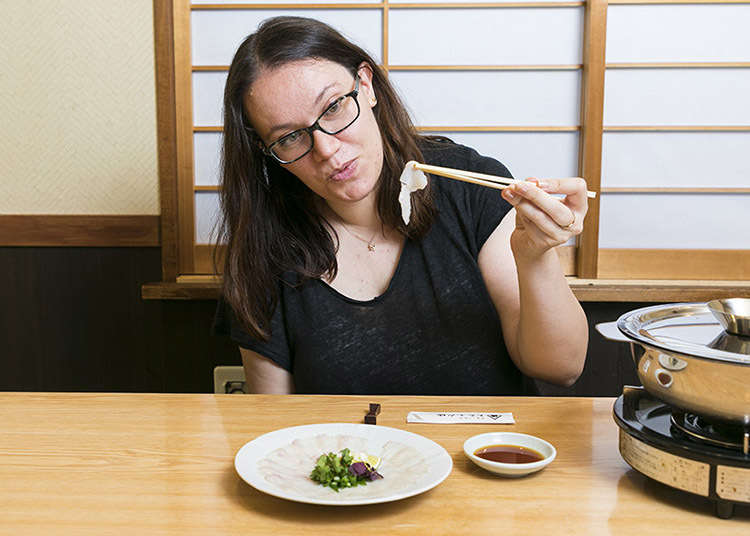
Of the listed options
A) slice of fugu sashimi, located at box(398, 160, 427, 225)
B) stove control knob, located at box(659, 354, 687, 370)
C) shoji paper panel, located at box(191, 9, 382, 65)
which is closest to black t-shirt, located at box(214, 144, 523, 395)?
slice of fugu sashimi, located at box(398, 160, 427, 225)

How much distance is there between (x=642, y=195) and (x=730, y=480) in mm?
1770

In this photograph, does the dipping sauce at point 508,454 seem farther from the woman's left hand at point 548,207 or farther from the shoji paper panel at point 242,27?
the shoji paper panel at point 242,27

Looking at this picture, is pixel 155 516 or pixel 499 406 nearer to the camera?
pixel 155 516

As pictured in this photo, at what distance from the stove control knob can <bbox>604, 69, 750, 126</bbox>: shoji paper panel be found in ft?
5.59

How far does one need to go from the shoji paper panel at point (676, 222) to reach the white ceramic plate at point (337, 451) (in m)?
1.65

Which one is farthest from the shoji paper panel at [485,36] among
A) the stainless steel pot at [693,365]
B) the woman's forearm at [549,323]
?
the stainless steel pot at [693,365]

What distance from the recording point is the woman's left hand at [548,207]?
3.68 feet

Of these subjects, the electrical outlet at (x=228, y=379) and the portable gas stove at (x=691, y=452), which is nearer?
the portable gas stove at (x=691, y=452)

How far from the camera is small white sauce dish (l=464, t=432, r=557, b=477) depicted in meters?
0.96

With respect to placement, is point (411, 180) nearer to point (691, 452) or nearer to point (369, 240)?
point (369, 240)

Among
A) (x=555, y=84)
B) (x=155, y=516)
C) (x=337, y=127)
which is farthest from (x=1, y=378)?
(x=555, y=84)

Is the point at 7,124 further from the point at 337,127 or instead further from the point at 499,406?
the point at 499,406

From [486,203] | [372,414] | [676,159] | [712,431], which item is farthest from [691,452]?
[676,159]

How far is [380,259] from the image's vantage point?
1.73 m
